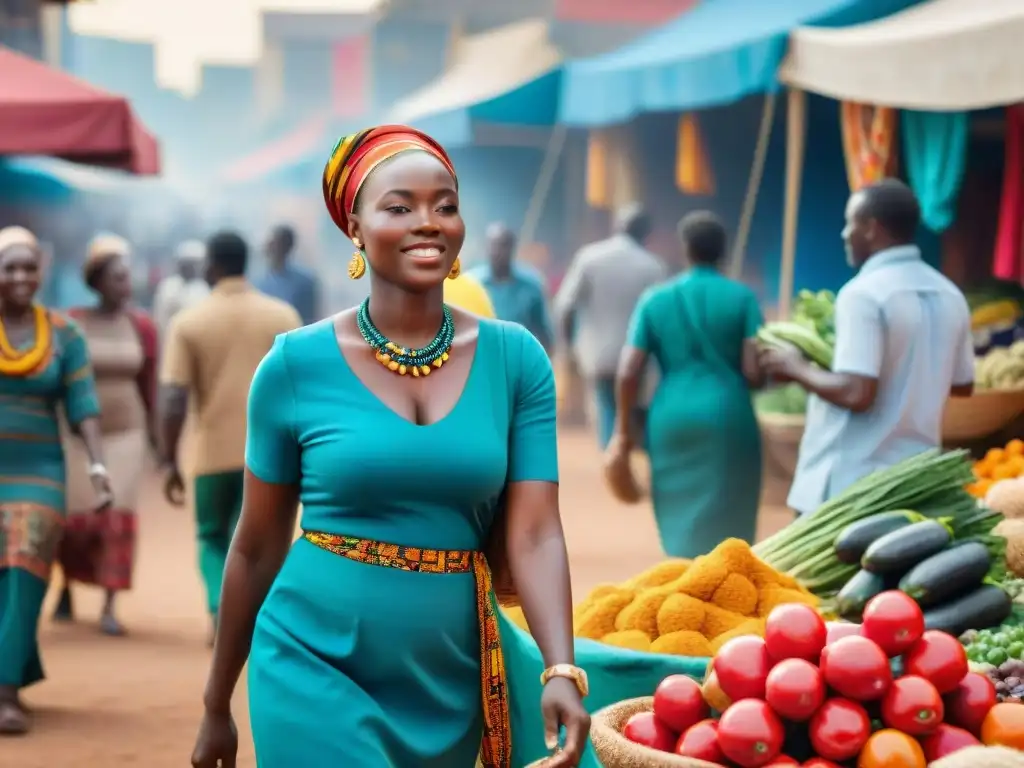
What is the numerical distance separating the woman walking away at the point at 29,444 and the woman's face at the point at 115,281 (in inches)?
66.2

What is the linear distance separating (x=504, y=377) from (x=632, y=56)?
35.2 ft

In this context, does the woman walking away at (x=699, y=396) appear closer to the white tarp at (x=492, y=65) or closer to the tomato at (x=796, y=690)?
the tomato at (x=796, y=690)

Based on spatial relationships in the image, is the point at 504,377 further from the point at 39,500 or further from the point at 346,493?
the point at 39,500

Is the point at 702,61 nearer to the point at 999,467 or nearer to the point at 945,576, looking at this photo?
the point at 999,467

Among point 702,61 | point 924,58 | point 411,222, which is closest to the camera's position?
point 411,222

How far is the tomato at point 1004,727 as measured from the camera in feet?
12.6

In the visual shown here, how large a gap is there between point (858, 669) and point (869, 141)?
6.83 metres

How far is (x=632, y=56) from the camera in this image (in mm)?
13617

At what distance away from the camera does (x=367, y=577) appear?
10.3ft

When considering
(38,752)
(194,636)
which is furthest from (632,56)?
(38,752)

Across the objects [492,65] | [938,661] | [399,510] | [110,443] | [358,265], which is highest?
[492,65]

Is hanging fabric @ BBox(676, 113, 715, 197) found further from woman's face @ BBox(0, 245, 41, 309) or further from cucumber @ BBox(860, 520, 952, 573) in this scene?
cucumber @ BBox(860, 520, 952, 573)

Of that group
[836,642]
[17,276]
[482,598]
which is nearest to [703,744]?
[836,642]

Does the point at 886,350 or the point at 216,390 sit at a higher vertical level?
the point at 886,350
